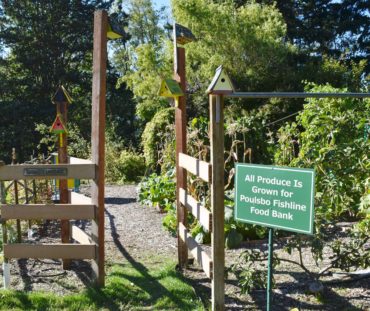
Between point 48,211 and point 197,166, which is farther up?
point 197,166

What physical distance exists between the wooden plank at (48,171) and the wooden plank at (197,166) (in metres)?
0.95

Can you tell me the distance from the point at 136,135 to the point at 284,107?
13.0 m

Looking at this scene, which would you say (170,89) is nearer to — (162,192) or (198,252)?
(198,252)

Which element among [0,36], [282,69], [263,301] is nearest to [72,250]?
[263,301]

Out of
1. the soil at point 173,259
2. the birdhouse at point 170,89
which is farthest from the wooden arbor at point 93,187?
the birdhouse at point 170,89

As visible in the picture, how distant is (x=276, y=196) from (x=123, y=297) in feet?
6.71

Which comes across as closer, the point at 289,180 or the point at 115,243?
the point at 289,180

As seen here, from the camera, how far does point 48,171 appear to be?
183 inches

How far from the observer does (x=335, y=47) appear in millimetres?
28297

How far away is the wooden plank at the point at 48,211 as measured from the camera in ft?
15.2

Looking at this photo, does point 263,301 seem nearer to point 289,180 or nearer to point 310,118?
point 289,180

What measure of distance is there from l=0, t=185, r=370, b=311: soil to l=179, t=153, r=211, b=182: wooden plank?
1.15 m

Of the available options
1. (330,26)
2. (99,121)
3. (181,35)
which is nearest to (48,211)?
(99,121)

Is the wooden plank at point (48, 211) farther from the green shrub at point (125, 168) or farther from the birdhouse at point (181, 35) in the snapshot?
the green shrub at point (125, 168)
